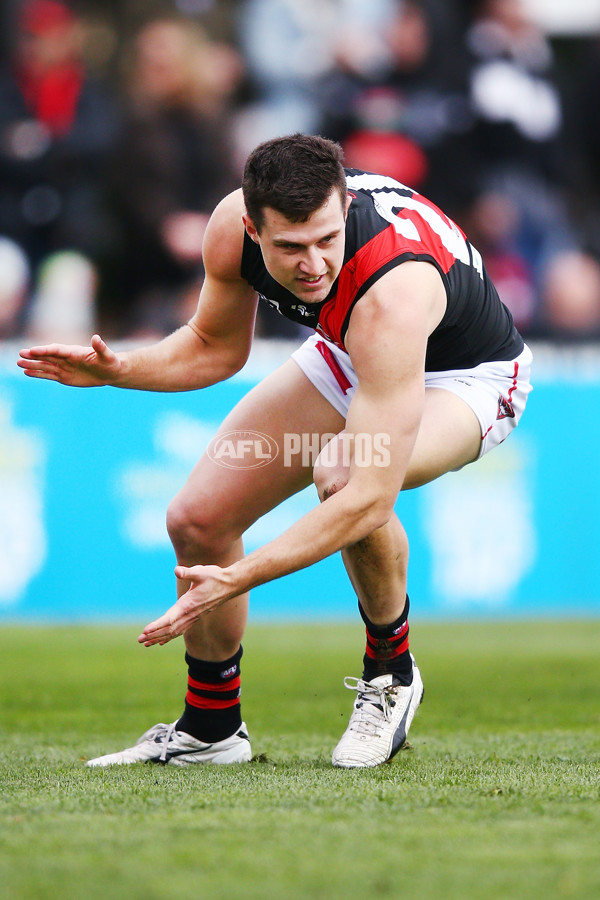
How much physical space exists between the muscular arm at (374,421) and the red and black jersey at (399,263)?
85 mm

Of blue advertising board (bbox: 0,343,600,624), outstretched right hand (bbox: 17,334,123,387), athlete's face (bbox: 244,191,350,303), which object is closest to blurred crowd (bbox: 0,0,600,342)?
blue advertising board (bbox: 0,343,600,624)

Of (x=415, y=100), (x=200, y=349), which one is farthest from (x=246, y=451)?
(x=415, y=100)

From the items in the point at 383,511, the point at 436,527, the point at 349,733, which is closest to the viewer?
the point at 383,511

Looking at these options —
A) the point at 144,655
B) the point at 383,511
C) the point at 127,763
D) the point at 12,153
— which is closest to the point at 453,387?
the point at 383,511

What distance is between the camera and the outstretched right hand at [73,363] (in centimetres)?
323

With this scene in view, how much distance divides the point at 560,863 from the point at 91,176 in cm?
696

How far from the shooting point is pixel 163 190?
7973mm

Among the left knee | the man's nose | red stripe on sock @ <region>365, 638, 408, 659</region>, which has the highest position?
the man's nose

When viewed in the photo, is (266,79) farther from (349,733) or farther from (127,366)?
(349,733)

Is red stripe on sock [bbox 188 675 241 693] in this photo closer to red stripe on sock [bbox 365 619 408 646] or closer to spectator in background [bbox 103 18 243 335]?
red stripe on sock [bbox 365 619 408 646]

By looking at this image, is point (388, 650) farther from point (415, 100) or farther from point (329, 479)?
point (415, 100)

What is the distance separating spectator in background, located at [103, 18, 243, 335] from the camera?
313 inches

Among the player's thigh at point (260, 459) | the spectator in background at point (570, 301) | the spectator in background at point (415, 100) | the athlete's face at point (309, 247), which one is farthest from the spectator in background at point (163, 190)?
the athlete's face at point (309, 247)

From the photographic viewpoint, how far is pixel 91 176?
319 inches
